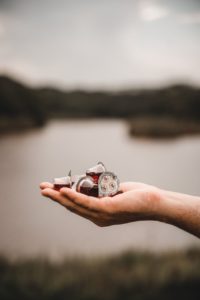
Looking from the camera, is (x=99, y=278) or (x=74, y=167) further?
(x=99, y=278)

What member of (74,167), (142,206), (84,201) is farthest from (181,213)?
(74,167)

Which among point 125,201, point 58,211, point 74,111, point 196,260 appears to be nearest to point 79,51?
point 74,111

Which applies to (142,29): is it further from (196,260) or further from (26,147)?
(196,260)

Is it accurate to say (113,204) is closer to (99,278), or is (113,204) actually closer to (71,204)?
(71,204)

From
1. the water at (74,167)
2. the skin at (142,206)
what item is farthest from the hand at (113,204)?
the water at (74,167)

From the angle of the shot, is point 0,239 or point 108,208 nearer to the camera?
point 108,208

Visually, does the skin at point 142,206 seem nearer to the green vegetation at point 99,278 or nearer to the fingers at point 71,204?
the fingers at point 71,204
